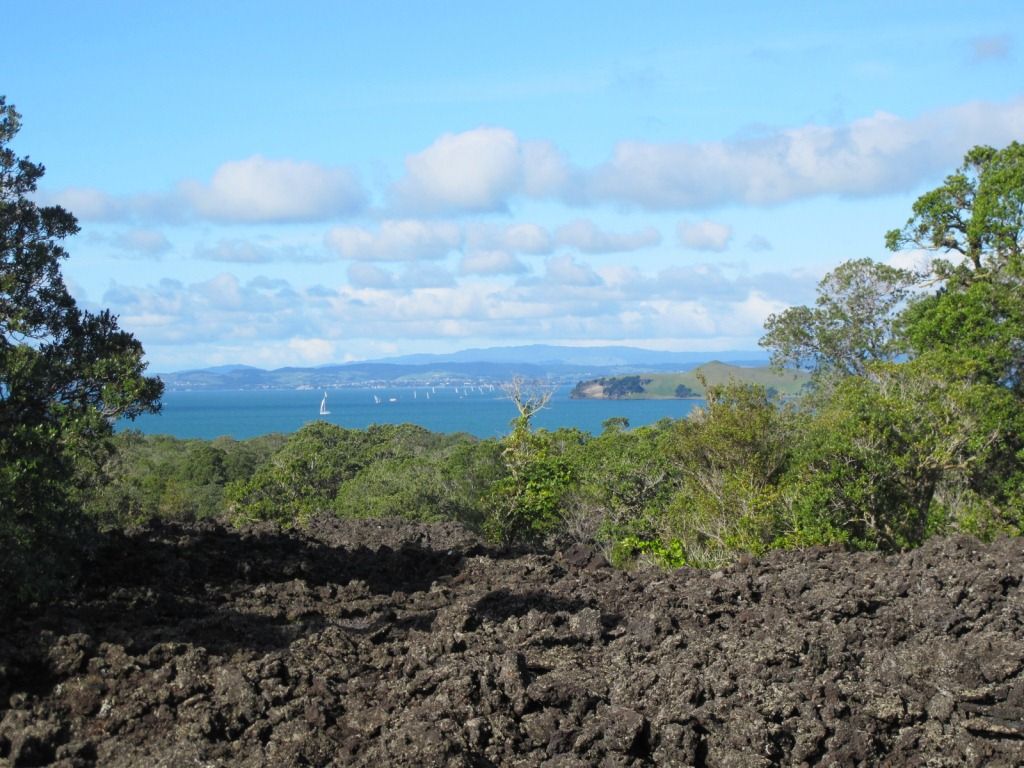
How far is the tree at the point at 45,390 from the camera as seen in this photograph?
1373 centimetres

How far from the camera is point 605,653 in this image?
45.8 ft

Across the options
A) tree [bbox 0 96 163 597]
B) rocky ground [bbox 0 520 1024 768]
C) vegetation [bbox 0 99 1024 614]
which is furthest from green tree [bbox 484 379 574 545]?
tree [bbox 0 96 163 597]

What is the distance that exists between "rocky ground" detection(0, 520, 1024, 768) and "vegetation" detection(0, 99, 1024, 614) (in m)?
2.24

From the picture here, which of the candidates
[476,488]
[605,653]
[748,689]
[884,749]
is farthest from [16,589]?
[476,488]

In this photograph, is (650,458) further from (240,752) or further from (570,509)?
(240,752)

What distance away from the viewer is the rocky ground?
10562mm

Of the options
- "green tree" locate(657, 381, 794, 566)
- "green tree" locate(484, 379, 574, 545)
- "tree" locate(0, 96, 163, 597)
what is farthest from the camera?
"green tree" locate(484, 379, 574, 545)

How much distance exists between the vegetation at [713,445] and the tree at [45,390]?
0.10 feet

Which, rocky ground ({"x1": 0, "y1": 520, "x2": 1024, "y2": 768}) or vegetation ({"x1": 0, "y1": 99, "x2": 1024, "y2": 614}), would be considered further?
vegetation ({"x1": 0, "y1": 99, "x2": 1024, "y2": 614})

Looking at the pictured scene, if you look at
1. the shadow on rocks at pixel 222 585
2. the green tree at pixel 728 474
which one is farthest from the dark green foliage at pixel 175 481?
the green tree at pixel 728 474

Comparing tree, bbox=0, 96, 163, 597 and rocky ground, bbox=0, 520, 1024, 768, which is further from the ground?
tree, bbox=0, 96, 163, 597

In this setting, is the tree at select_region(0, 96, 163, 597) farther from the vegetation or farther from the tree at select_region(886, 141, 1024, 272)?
the tree at select_region(886, 141, 1024, 272)

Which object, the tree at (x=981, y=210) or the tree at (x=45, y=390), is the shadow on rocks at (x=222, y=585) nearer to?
the tree at (x=45, y=390)

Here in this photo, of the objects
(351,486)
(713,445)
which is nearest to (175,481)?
(351,486)
